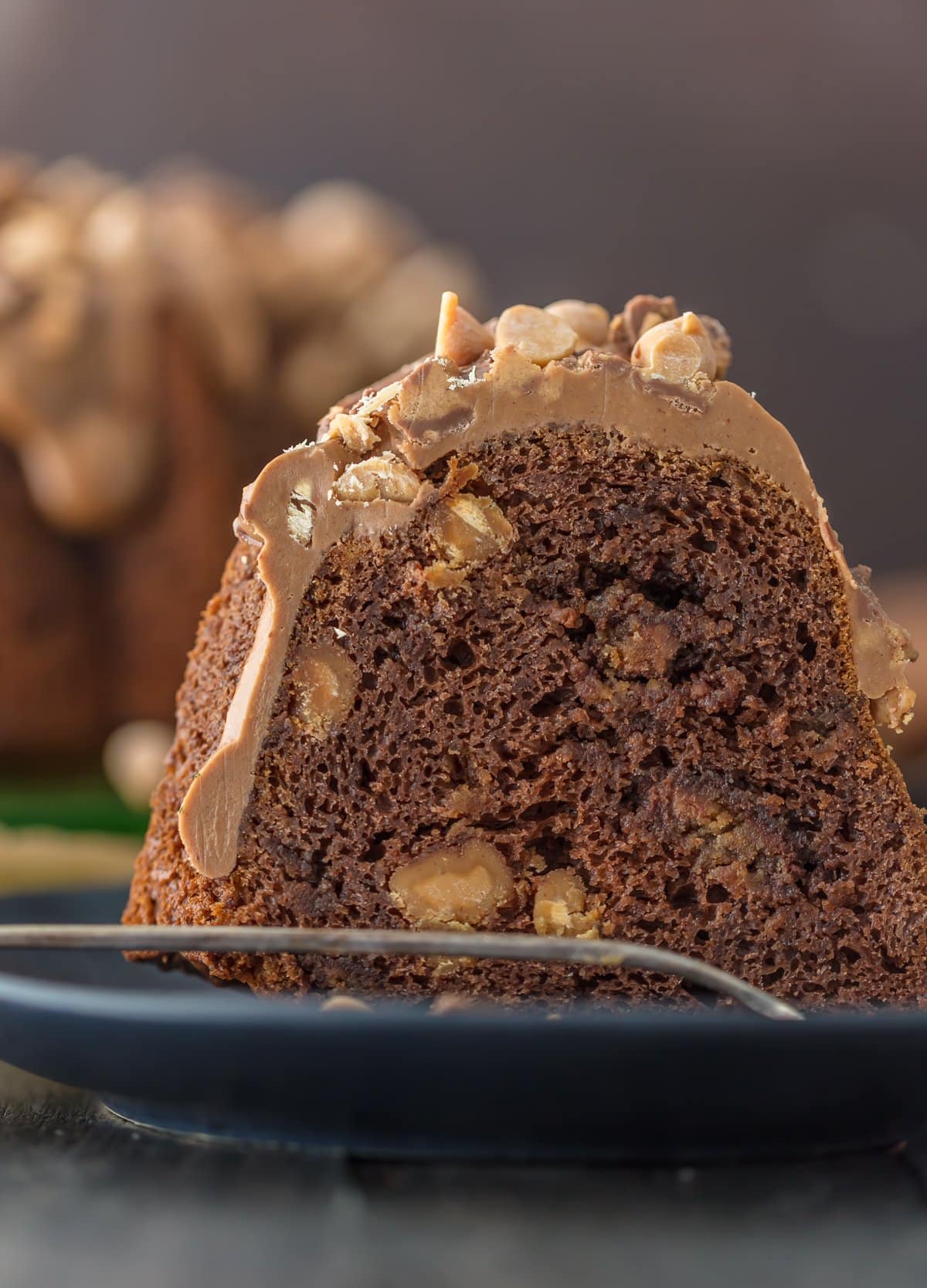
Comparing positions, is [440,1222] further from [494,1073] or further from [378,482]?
[378,482]

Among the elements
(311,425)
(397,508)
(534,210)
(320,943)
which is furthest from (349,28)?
(320,943)

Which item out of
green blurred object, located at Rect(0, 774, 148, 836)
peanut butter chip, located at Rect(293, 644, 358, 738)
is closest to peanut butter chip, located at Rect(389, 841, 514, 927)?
peanut butter chip, located at Rect(293, 644, 358, 738)

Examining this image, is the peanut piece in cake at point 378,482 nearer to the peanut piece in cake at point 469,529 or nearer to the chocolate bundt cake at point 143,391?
the peanut piece in cake at point 469,529

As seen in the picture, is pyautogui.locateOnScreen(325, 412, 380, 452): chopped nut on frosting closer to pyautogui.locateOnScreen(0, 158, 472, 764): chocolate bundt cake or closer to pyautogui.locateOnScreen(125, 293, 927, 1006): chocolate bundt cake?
pyautogui.locateOnScreen(125, 293, 927, 1006): chocolate bundt cake

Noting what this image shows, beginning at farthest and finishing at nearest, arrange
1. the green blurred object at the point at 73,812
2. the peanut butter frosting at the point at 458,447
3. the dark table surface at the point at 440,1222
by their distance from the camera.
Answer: the green blurred object at the point at 73,812, the peanut butter frosting at the point at 458,447, the dark table surface at the point at 440,1222

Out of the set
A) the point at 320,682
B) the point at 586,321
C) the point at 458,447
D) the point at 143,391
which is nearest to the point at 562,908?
the point at 320,682

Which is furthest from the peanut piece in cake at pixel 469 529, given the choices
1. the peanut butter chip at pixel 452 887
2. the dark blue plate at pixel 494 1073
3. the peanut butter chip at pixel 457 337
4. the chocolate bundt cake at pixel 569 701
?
the dark blue plate at pixel 494 1073

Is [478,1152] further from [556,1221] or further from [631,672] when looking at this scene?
[631,672]

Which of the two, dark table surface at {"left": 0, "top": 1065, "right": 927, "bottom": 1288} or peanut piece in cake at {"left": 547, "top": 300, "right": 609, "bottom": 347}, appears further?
peanut piece in cake at {"left": 547, "top": 300, "right": 609, "bottom": 347}
